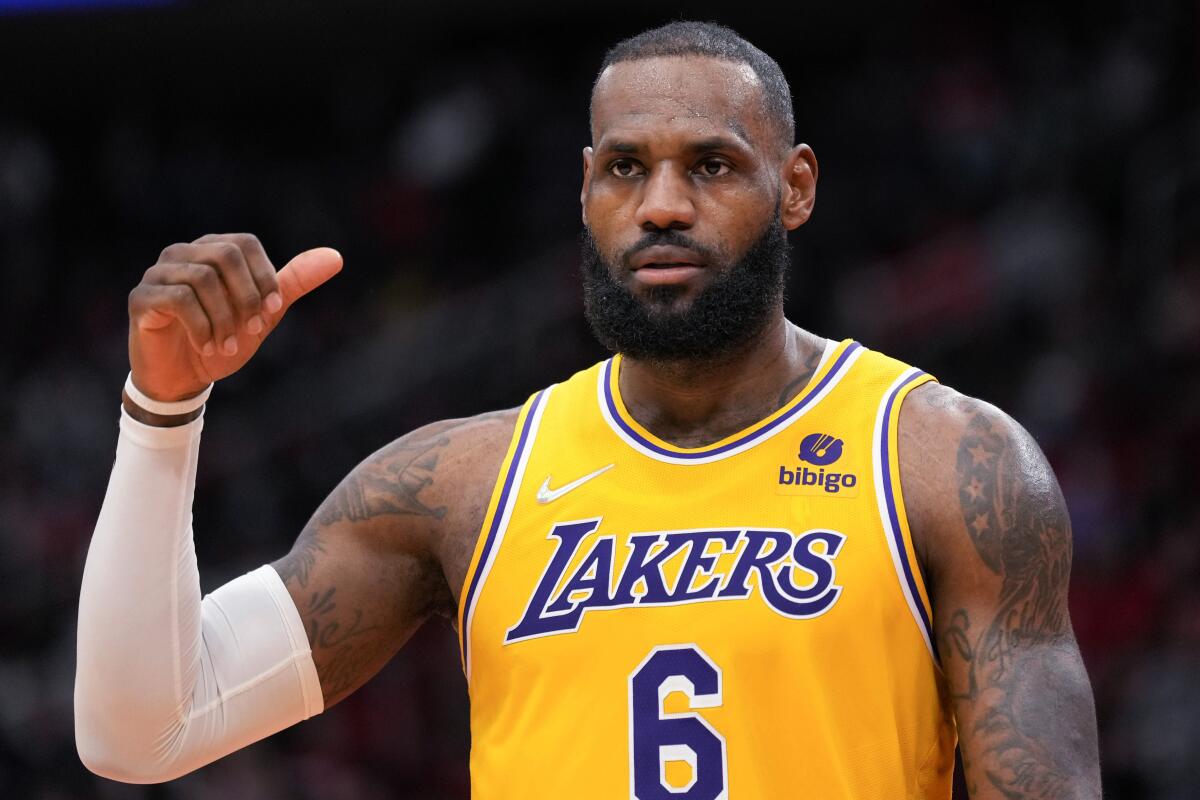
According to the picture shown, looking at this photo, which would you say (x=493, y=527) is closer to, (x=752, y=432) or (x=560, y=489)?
(x=560, y=489)

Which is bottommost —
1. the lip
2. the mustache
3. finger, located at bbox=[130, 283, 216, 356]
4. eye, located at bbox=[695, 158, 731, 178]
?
finger, located at bbox=[130, 283, 216, 356]

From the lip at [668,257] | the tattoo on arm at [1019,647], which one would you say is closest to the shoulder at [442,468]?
the lip at [668,257]

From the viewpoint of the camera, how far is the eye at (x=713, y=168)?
Result: 3455mm

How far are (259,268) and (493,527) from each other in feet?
2.60

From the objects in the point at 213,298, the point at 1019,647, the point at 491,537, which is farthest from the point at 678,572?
the point at 213,298

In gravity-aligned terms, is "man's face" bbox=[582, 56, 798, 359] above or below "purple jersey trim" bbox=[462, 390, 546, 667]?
above

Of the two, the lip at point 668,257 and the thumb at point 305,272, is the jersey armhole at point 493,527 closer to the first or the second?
the lip at point 668,257

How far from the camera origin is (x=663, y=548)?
131 inches

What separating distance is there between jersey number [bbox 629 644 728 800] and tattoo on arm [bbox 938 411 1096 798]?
1.43 feet

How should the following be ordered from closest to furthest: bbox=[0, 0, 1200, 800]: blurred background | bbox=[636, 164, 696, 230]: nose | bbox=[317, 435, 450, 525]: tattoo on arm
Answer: bbox=[636, 164, 696, 230]: nose, bbox=[317, 435, 450, 525]: tattoo on arm, bbox=[0, 0, 1200, 800]: blurred background

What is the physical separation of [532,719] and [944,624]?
788mm

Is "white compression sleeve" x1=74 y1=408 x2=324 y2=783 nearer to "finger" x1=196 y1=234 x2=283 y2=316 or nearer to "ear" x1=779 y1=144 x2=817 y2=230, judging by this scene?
"finger" x1=196 y1=234 x2=283 y2=316

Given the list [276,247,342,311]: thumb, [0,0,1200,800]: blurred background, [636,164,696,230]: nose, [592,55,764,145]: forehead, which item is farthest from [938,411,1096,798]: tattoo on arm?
[0,0,1200,800]: blurred background

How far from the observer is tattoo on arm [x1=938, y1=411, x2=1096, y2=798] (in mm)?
3012
